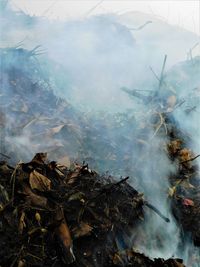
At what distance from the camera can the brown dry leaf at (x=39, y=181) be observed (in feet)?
15.1

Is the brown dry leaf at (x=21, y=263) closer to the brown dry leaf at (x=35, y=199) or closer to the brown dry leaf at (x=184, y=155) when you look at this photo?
the brown dry leaf at (x=35, y=199)

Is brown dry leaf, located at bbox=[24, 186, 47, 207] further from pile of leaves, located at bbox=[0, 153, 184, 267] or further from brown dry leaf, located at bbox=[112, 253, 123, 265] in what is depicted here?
brown dry leaf, located at bbox=[112, 253, 123, 265]

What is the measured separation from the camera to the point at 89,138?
6.83m

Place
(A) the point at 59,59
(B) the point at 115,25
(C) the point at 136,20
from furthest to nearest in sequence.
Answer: (C) the point at 136,20
(B) the point at 115,25
(A) the point at 59,59

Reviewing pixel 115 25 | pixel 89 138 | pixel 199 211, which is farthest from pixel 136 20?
pixel 199 211

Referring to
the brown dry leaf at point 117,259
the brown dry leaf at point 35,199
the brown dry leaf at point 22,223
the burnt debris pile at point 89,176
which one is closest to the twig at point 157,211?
the burnt debris pile at point 89,176

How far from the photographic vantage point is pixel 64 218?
14.6 ft

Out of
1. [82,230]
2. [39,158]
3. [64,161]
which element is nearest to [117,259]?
[82,230]

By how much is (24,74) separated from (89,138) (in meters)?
2.05

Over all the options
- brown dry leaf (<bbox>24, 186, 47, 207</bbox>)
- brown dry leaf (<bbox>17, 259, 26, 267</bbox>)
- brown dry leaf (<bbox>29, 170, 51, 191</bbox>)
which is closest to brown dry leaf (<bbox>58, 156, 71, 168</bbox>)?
brown dry leaf (<bbox>29, 170, 51, 191</bbox>)

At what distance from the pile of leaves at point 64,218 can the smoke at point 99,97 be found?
20.6 inches

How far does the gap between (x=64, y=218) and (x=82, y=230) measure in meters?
0.23

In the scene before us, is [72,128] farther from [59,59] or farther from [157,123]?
[59,59]

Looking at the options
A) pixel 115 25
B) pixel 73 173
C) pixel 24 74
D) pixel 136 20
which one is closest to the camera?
pixel 73 173
